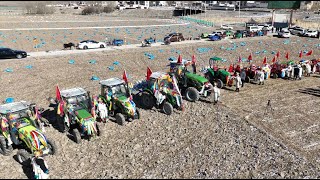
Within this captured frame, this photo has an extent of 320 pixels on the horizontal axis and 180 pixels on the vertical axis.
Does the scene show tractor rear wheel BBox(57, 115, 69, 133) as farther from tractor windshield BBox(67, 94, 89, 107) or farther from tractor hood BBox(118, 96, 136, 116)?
tractor hood BBox(118, 96, 136, 116)

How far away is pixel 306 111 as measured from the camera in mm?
15164

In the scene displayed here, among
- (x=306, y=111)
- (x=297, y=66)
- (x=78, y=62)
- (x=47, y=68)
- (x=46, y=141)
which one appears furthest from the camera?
(x=78, y=62)

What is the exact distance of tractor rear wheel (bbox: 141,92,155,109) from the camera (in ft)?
47.7

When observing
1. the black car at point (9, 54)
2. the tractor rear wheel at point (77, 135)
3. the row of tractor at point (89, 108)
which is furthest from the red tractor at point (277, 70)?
the black car at point (9, 54)

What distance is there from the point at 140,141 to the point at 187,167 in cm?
257

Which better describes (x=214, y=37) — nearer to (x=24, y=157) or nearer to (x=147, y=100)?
(x=147, y=100)

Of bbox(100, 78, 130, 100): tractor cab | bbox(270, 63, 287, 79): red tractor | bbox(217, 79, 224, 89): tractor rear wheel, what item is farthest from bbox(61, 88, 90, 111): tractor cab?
bbox(270, 63, 287, 79): red tractor

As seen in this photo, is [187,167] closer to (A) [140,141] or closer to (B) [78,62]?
(A) [140,141]

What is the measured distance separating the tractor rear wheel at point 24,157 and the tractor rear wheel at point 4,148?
802 mm

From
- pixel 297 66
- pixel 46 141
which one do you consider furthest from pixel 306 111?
pixel 46 141

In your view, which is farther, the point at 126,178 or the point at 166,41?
the point at 166,41

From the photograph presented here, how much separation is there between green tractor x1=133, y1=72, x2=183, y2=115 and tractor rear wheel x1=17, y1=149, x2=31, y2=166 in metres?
6.16

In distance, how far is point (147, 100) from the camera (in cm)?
1471

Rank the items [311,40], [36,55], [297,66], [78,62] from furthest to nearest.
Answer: [311,40], [36,55], [78,62], [297,66]
